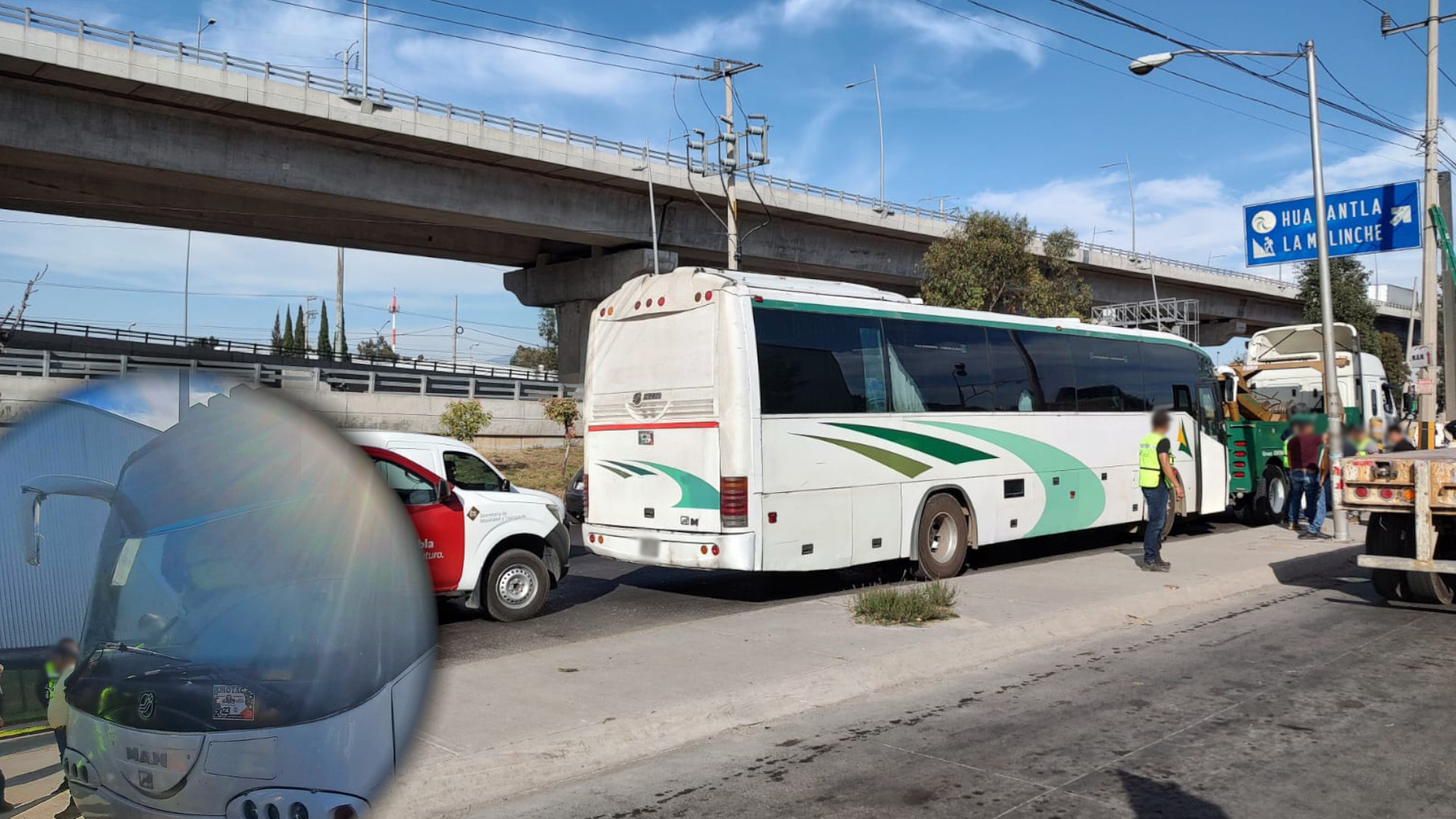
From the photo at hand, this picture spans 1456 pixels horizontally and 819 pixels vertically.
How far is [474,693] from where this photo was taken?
23.4 feet

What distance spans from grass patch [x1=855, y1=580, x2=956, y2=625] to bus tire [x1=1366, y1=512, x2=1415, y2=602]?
15.6 feet

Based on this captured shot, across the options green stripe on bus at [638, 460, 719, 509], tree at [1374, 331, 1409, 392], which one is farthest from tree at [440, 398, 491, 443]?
tree at [1374, 331, 1409, 392]

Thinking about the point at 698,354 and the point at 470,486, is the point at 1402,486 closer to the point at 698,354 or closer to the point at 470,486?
the point at 698,354

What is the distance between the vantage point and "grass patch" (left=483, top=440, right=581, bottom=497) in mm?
29844

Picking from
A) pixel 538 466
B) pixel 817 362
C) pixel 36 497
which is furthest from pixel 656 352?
pixel 538 466

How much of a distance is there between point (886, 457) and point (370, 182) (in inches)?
943

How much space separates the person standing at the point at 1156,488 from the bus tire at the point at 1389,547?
2.28m

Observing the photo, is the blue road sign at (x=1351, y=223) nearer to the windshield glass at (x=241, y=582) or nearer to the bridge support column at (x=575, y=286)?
the bridge support column at (x=575, y=286)

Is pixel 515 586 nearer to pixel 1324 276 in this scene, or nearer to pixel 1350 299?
pixel 1324 276

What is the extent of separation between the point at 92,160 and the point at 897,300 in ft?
76.5

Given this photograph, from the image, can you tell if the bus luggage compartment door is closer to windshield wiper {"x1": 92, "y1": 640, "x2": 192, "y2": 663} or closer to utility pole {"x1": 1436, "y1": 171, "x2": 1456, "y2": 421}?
windshield wiper {"x1": 92, "y1": 640, "x2": 192, "y2": 663}

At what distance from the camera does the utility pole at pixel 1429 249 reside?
2103 centimetres

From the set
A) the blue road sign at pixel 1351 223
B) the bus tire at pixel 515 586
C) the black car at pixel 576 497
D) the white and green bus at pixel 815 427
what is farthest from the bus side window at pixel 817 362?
the blue road sign at pixel 1351 223

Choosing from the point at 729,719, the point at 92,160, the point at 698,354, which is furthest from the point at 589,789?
the point at 92,160
